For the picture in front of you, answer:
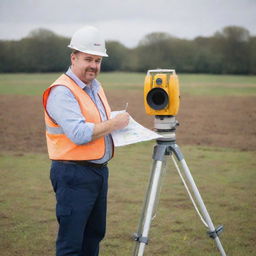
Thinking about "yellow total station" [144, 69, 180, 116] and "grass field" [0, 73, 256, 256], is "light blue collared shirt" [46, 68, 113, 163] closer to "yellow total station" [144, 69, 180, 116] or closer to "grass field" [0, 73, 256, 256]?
"yellow total station" [144, 69, 180, 116]

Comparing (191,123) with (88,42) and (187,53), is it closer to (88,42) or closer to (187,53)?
(88,42)

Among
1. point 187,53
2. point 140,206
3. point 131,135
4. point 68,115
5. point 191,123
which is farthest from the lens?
point 187,53

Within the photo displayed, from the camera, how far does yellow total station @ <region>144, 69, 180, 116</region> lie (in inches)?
117

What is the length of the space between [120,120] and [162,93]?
55cm

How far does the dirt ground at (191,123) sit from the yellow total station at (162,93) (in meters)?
6.43

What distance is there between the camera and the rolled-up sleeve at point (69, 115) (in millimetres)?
2484

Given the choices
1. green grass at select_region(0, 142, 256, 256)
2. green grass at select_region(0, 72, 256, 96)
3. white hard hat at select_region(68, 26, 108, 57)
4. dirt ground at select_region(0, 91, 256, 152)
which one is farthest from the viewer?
green grass at select_region(0, 72, 256, 96)

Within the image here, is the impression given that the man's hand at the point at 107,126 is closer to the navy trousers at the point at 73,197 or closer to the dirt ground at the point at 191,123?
the navy trousers at the point at 73,197

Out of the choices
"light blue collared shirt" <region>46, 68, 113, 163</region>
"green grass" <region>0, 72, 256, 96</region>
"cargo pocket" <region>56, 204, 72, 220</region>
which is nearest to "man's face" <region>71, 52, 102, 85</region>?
"light blue collared shirt" <region>46, 68, 113, 163</region>

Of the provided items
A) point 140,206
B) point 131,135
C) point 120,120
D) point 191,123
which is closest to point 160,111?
point 131,135

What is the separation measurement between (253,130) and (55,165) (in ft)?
33.5

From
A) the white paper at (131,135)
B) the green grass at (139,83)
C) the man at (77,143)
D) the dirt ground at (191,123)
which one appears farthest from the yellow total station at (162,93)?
the green grass at (139,83)

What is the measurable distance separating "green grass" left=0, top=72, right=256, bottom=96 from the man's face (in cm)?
1740

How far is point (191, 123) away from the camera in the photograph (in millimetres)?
13391
